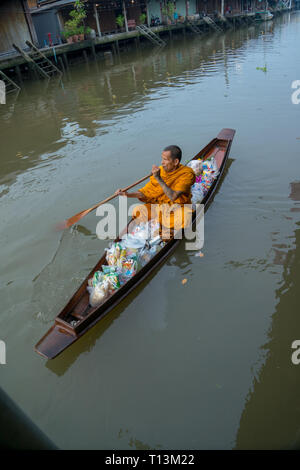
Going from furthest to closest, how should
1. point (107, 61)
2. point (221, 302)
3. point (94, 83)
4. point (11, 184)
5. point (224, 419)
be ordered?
point (107, 61) < point (94, 83) < point (11, 184) < point (221, 302) < point (224, 419)

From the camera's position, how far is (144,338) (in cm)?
373

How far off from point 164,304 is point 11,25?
63.1 ft

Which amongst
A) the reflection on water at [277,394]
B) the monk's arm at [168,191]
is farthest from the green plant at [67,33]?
the reflection on water at [277,394]

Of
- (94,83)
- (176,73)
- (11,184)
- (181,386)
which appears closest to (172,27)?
(176,73)

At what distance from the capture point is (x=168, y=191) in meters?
4.45

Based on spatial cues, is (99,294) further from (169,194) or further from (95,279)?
(169,194)

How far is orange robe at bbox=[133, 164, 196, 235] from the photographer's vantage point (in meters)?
4.56

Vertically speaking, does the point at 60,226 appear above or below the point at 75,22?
below

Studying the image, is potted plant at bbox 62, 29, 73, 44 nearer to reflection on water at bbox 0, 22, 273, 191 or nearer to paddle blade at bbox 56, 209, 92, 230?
reflection on water at bbox 0, 22, 273, 191

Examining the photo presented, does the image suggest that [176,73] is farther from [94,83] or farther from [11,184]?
[11,184]

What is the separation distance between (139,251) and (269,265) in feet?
6.31

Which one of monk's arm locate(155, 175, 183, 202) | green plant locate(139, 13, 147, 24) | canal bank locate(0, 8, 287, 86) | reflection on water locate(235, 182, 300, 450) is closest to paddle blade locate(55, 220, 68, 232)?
monk's arm locate(155, 175, 183, 202)

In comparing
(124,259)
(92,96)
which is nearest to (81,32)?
(92,96)

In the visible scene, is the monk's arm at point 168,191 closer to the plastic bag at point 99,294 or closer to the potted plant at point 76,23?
the plastic bag at point 99,294
